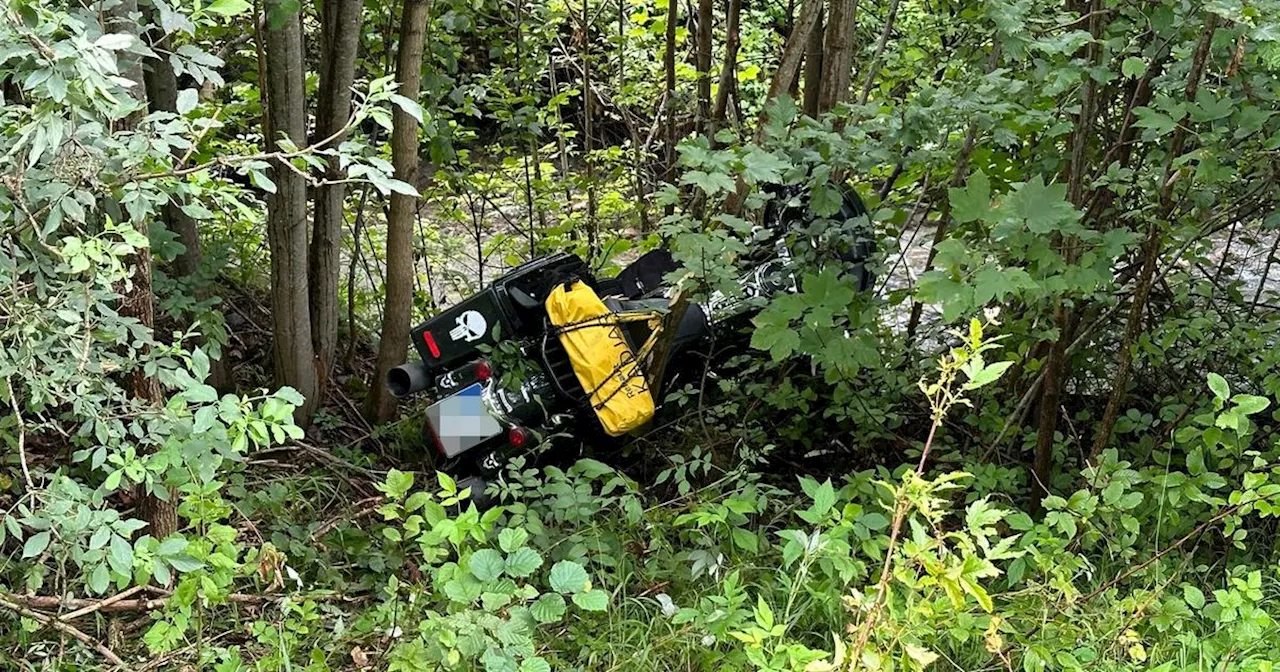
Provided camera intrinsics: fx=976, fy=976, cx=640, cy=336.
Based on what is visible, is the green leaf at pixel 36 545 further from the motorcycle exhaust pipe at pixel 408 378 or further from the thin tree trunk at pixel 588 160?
the thin tree trunk at pixel 588 160

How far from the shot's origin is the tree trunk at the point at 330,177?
3248 mm

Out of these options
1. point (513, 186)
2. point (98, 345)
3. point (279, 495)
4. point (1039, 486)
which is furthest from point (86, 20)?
point (513, 186)

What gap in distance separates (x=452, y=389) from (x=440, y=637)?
63.4 inches

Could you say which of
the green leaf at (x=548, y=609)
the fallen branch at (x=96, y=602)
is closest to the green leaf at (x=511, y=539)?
the green leaf at (x=548, y=609)

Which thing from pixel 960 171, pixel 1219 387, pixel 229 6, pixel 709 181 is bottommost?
pixel 1219 387

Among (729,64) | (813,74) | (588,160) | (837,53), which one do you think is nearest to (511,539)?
(837,53)

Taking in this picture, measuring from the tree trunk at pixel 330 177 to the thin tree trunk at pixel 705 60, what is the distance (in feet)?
5.34

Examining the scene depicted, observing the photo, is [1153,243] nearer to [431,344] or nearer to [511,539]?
[511,539]

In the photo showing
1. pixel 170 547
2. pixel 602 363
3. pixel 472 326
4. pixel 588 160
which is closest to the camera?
pixel 170 547

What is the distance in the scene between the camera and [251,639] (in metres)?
2.21

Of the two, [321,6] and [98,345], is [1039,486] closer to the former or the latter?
[98,345]

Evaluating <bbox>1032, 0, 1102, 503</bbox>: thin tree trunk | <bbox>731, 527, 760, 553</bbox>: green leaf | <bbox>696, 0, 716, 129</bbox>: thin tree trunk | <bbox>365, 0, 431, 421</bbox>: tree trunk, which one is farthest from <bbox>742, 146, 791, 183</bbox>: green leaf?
<bbox>696, 0, 716, 129</bbox>: thin tree trunk

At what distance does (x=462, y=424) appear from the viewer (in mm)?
3244

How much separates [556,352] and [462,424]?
400 millimetres
